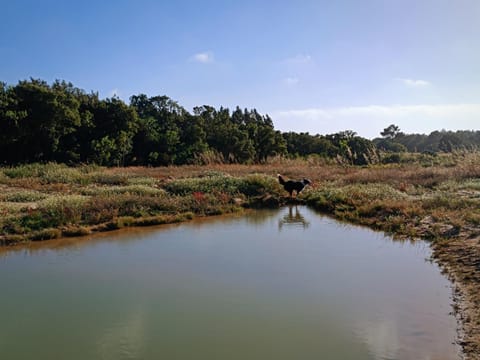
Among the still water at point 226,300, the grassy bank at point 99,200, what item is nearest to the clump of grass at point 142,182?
the grassy bank at point 99,200

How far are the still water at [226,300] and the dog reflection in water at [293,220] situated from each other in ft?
5.34

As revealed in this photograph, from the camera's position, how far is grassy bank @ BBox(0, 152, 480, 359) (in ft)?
23.4

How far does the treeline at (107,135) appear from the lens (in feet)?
70.0

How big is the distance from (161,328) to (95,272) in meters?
2.38

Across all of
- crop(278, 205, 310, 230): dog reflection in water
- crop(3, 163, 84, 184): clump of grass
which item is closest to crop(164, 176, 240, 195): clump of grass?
crop(278, 205, 310, 230): dog reflection in water

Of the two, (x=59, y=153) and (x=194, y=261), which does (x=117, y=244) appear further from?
(x=59, y=153)

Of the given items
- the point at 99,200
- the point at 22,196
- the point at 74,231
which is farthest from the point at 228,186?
the point at 22,196

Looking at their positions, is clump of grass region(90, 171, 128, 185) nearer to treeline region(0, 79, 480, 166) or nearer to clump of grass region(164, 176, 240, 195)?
clump of grass region(164, 176, 240, 195)

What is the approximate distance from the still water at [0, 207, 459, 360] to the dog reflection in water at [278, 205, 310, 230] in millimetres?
1628

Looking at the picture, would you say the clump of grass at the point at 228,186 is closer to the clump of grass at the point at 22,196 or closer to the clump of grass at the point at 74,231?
the clump of grass at the point at 22,196

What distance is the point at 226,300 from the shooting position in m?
5.18

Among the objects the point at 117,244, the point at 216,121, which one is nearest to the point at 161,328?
the point at 117,244

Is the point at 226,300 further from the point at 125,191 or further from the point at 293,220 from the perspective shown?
the point at 125,191

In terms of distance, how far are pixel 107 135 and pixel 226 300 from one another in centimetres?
2123
